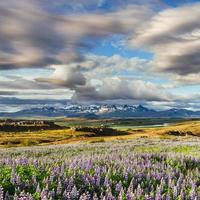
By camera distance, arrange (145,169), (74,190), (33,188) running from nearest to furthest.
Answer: (74,190) < (33,188) < (145,169)

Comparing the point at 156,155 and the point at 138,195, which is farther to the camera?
the point at 156,155

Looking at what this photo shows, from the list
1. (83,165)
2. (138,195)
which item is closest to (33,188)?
(138,195)

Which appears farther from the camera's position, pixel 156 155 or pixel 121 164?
pixel 156 155

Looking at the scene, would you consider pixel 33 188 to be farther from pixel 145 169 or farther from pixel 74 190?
pixel 145 169

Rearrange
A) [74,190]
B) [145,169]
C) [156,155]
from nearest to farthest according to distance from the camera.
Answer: [74,190] < [145,169] < [156,155]

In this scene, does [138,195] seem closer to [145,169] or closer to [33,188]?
[33,188]

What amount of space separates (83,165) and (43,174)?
2.15 m

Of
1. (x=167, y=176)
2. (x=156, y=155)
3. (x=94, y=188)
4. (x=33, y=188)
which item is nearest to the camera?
(x=33, y=188)

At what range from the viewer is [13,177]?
1011 centimetres

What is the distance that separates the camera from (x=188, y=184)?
1177 cm

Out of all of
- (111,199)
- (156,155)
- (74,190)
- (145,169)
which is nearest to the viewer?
(111,199)

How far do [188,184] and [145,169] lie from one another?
2.95 m

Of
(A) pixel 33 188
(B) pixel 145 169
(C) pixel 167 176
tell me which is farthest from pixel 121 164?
(A) pixel 33 188

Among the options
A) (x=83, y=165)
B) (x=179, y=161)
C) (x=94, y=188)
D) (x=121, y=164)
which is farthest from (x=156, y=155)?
(x=94, y=188)
